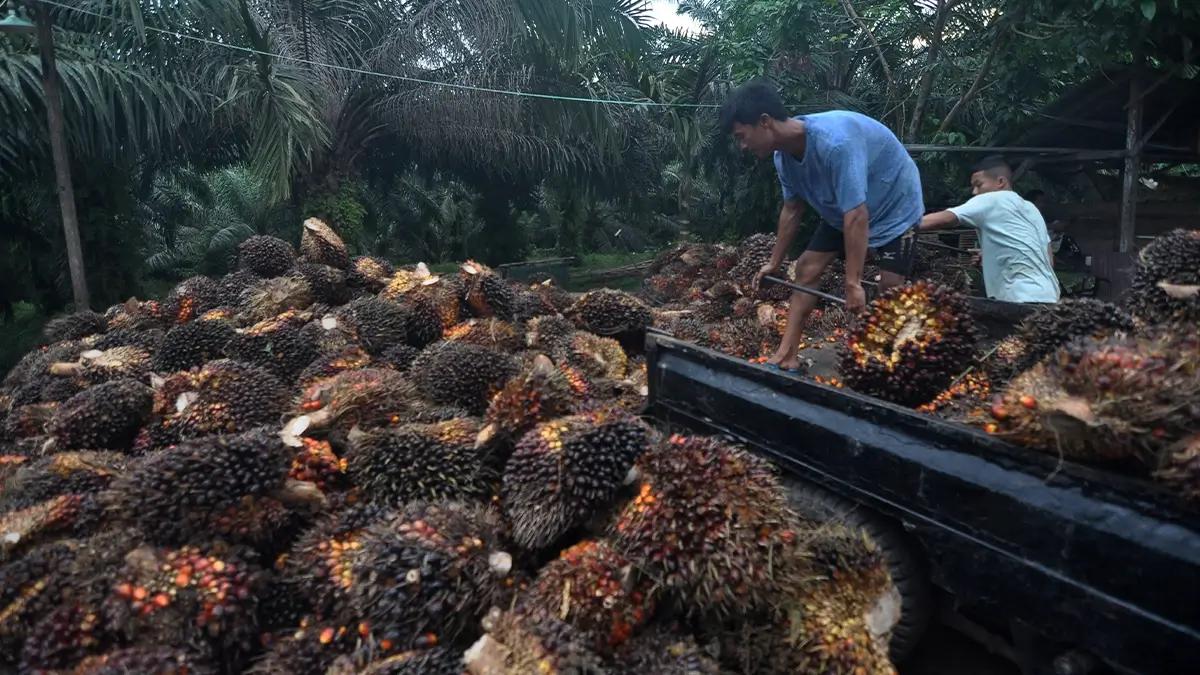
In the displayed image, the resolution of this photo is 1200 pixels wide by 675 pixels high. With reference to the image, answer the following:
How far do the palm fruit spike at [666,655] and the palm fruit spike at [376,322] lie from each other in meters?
2.78

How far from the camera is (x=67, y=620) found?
2.16 metres

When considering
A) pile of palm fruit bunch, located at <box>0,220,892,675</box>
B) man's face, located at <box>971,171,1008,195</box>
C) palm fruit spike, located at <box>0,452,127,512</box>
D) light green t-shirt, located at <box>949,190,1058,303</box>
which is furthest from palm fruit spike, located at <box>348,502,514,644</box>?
man's face, located at <box>971,171,1008,195</box>

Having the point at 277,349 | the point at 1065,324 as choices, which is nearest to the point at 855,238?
the point at 1065,324

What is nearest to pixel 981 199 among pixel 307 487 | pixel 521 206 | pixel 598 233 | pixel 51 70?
pixel 307 487

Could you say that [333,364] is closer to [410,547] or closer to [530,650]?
[410,547]

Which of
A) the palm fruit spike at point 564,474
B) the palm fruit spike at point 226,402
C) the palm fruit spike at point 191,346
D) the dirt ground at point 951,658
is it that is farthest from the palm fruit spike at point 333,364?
the dirt ground at point 951,658

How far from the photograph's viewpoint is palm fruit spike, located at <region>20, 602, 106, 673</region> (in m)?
2.09

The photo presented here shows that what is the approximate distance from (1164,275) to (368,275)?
476 cm

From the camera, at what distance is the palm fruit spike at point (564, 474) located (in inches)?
94.0

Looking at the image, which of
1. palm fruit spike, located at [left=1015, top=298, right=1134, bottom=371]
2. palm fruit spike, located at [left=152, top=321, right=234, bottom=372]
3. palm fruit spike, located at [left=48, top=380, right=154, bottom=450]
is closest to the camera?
palm fruit spike, located at [left=1015, top=298, right=1134, bottom=371]

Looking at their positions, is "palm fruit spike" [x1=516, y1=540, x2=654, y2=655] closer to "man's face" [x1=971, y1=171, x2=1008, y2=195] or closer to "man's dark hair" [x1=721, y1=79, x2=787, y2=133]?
"man's dark hair" [x1=721, y1=79, x2=787, y2=133]

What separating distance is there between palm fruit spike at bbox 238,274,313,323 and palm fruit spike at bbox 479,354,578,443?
2.48 m

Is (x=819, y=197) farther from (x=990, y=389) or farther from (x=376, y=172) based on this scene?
(x=376, y=172)

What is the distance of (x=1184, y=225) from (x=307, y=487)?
30.6 feet
